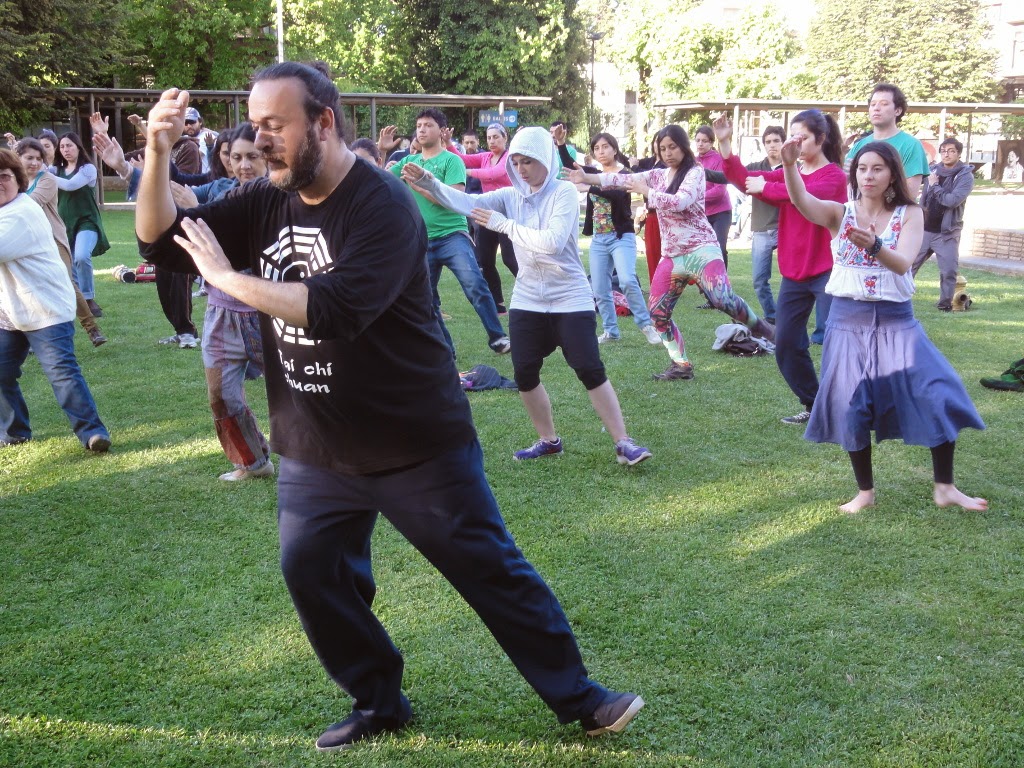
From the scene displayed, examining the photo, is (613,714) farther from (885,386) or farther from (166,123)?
(885,386)

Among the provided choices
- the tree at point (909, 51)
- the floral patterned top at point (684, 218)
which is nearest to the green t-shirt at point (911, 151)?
the floral patterned top at point (684, 218)

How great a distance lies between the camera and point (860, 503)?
532 centimetres

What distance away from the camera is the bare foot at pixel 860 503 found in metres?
5.29

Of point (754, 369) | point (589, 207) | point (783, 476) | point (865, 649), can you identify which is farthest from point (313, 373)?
point (589, 207)

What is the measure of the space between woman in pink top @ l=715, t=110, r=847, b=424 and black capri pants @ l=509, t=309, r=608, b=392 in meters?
1.54

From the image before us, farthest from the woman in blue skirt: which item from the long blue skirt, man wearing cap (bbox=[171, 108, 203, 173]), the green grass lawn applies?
man wearing cap (bbox=[171, 108, 203, 173])

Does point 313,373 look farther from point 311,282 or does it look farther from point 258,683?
point 258,683

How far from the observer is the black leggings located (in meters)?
5.25

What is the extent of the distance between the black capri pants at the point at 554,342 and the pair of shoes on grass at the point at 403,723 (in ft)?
9.45

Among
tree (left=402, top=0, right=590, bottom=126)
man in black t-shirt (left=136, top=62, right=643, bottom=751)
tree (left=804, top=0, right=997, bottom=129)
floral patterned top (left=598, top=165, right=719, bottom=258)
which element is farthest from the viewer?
tree (left=804, top=0, right=997, bottom=129)

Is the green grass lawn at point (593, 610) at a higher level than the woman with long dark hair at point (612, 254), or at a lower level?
lower

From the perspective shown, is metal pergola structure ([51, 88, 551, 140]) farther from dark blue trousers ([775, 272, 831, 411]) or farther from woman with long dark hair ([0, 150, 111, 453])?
dark blue trousers ([775, 272, 831, 411])

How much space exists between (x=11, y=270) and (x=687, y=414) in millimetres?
4766

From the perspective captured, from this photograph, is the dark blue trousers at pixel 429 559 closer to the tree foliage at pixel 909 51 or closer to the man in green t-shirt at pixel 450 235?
the man in green t-shirt at pixel 450 235
